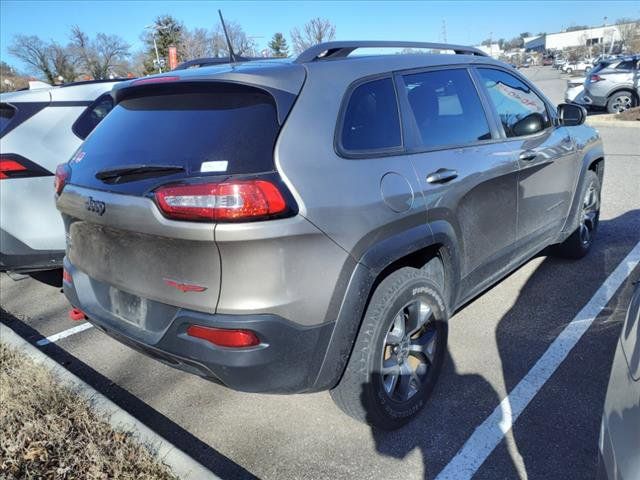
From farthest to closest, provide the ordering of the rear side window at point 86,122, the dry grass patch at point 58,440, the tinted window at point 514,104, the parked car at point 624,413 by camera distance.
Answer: the rear side window at point 86,122, the tinted window at point 514,104, the dry grass patch at point 58,440, the parked car at point 624,413

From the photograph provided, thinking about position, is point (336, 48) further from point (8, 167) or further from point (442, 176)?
point (8, 167)

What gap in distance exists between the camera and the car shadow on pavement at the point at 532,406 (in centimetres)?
244

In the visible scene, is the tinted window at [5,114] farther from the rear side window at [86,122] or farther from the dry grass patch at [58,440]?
the dry grass patch at [58,440]

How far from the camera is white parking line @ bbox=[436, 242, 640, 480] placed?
8.05 feet

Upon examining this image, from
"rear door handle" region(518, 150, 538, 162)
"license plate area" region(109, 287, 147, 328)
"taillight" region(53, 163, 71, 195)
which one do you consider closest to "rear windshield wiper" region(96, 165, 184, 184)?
"taillight" region(53, 163, 71, 195)

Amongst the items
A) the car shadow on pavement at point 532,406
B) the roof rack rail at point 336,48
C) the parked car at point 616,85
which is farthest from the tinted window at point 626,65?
the roof rack rail at point 336,48

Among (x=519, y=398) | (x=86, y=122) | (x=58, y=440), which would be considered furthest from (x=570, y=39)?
(x=58, y=440)

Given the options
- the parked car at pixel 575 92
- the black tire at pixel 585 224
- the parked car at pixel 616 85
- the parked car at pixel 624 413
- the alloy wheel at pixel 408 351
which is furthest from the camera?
the parked car at pixel 575 92

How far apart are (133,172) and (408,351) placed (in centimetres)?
167

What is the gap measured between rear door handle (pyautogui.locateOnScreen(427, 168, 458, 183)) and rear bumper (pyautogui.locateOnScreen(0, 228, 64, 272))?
302cm

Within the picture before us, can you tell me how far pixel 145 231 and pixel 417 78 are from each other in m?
1.73

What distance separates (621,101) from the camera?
636 inches

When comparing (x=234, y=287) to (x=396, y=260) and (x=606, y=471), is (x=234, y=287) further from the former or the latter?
(x=606, y=471)

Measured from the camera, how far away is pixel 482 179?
10.0 feet
